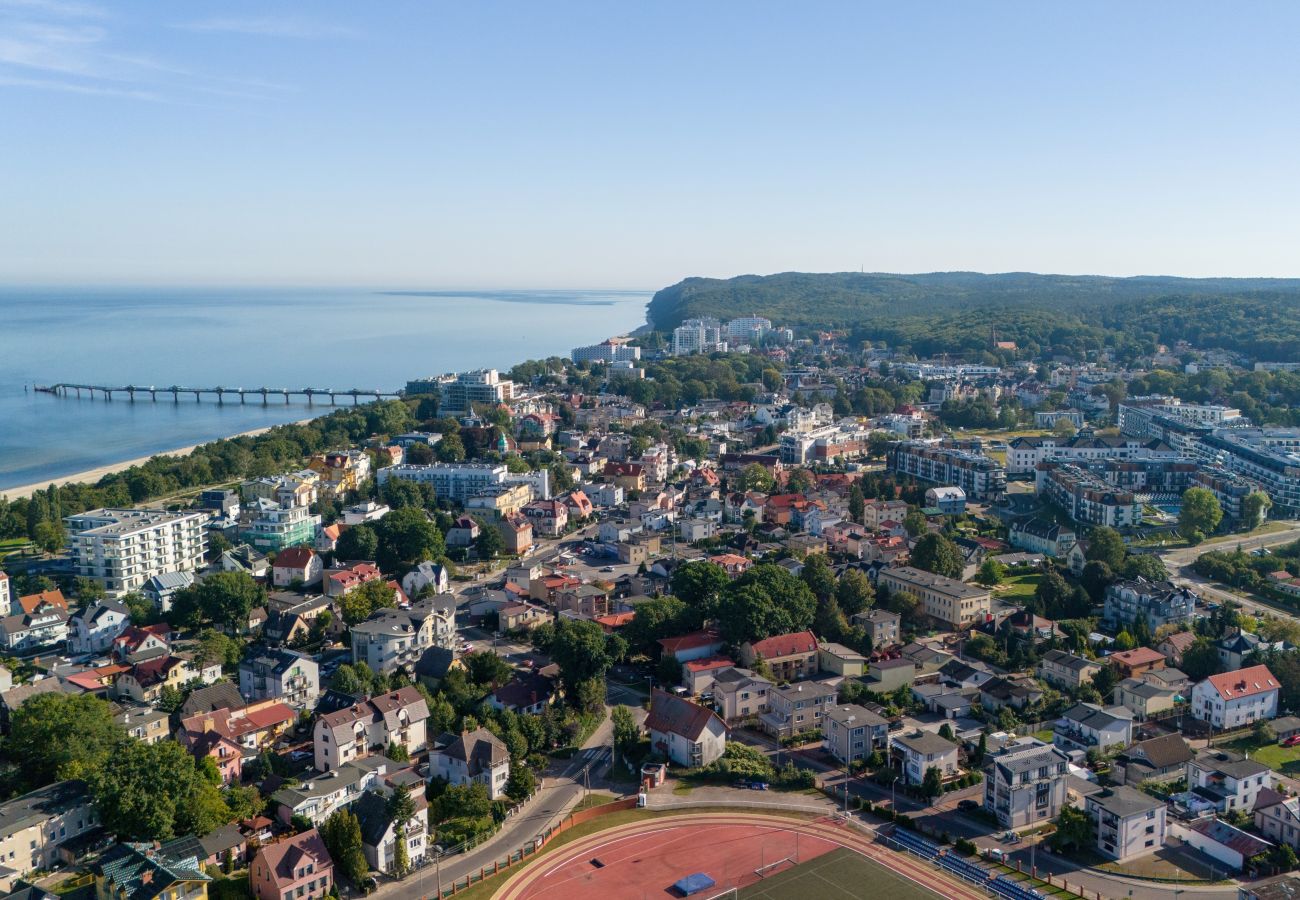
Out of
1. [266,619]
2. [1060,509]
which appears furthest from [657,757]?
[1060,509]

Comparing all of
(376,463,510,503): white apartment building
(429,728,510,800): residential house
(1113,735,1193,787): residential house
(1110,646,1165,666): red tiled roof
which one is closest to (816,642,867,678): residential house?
(1110,646,1165,666): red tiled roof

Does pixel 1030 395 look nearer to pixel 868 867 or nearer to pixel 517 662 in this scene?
pixel 517 662

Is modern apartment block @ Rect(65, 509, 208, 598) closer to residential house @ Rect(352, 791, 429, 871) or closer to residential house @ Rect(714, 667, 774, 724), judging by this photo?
residential house @ Rect(352, 791, 429, 871)

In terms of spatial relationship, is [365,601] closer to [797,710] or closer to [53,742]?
[53,742]

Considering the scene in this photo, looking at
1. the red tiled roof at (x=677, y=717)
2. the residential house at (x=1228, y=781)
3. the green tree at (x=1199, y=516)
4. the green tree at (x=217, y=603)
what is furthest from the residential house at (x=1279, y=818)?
the green tree at (x=217, y=603)

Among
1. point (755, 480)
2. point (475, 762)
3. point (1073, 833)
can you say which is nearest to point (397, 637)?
point (475, 762)
